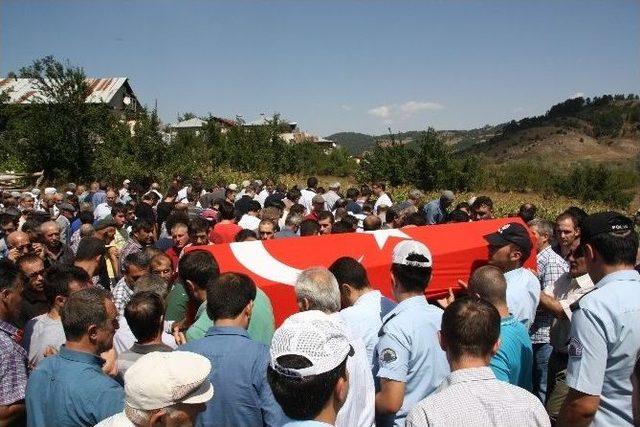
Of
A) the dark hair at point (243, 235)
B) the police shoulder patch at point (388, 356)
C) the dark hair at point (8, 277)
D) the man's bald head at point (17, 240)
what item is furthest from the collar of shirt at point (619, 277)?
the man's bald head at point (17, 240)

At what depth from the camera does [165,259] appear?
4723 mm

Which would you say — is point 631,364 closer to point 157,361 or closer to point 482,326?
point 482,326

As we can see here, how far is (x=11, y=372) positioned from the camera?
2902 mm

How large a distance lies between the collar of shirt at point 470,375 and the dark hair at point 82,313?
73.6 inches

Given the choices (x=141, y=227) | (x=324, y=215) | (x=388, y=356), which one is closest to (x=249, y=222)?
(x=324, y=215)

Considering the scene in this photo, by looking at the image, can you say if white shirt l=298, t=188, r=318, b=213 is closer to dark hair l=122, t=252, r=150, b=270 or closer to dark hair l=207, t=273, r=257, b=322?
dark hair l=122, t=252, r=150, b=270

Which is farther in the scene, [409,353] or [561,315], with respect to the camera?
[561,315]

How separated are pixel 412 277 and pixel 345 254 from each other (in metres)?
2.26

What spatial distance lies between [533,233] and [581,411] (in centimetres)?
315

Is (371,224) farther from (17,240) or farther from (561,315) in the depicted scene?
(17,240)

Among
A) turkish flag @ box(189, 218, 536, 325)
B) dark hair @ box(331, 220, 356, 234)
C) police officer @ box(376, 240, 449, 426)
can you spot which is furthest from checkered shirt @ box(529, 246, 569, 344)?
dark hair @ box(331, 220, 356, 234)

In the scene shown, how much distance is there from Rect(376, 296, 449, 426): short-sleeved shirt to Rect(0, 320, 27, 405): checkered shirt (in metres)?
2.05

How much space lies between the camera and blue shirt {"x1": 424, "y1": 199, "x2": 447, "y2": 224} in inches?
371

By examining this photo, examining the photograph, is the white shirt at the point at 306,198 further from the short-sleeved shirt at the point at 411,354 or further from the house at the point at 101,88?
the house at the point at 101,88
